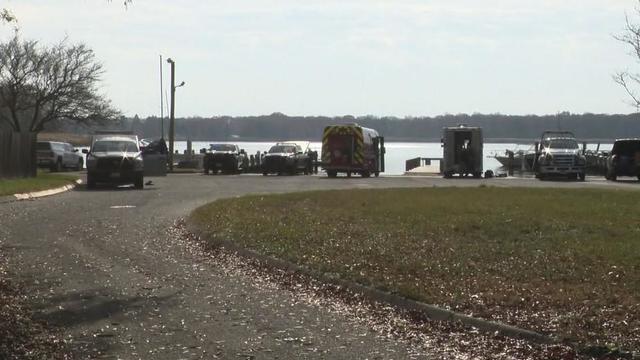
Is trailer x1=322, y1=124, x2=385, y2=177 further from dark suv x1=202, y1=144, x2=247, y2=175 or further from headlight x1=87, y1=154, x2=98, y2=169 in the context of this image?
headlight x1=87, y1=154, x2=98, y2=169

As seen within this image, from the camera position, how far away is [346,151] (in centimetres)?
4919

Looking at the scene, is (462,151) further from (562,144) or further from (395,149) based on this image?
(395,149)

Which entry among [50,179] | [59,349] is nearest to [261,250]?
[59,349]

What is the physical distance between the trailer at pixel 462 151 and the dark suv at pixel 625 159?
6.95m

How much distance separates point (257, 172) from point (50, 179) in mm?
20507

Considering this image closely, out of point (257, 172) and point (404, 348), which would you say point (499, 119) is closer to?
point (257, 172)

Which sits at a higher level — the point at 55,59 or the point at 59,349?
the point at 55,59

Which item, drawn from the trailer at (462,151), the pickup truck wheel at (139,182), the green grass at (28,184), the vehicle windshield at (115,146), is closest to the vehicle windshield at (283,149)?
the trailer at (462,151)

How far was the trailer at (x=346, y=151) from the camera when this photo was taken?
49.0 metres

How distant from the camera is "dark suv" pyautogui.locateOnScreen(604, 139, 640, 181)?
143 feet

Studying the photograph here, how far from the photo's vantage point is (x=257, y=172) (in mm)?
54469

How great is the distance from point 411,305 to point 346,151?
39028 millimetres

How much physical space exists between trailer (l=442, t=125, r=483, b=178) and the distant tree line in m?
42.6

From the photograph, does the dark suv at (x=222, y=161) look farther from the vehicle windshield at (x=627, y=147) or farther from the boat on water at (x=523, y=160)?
the vehicle windshield at (x=627, y=147)
